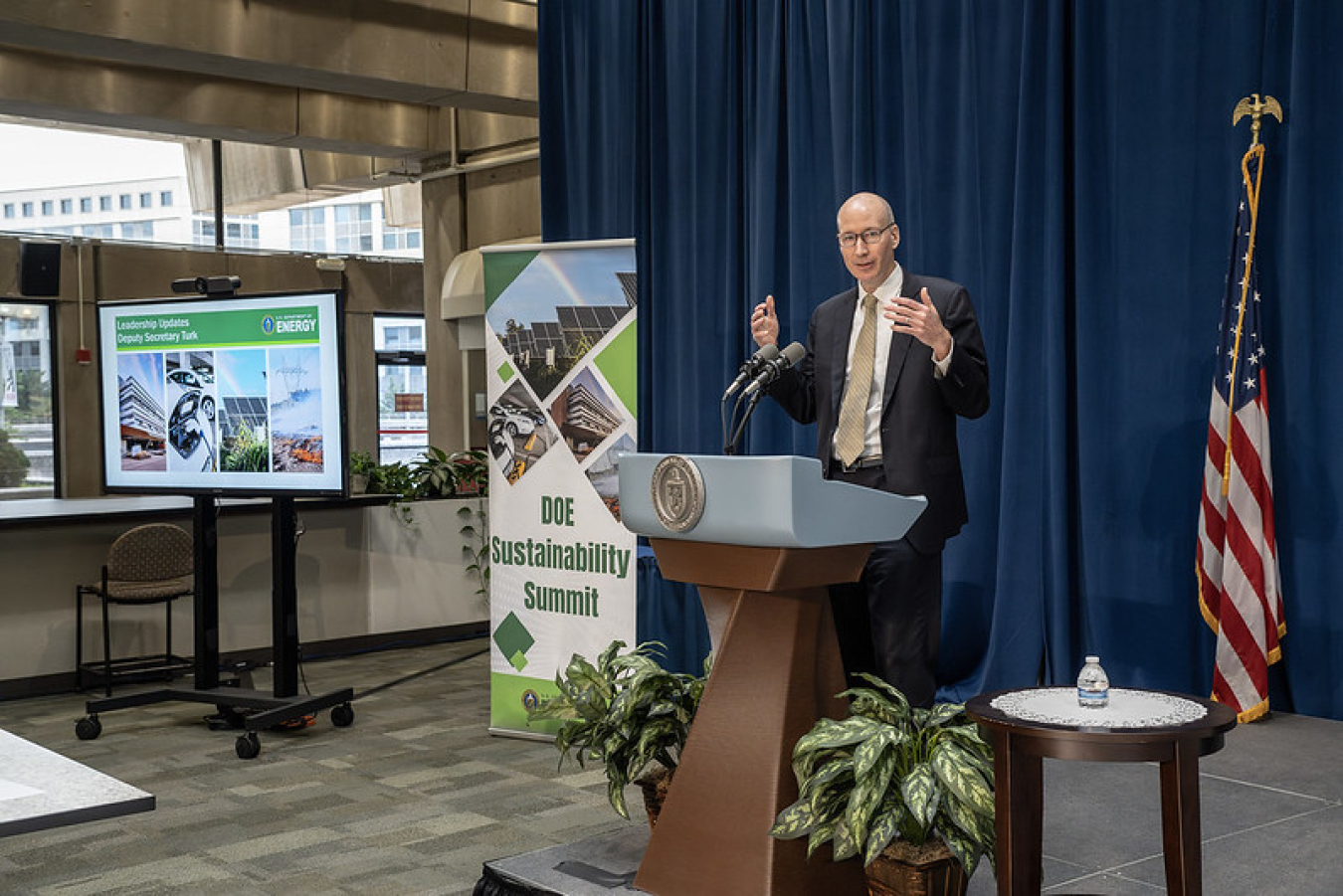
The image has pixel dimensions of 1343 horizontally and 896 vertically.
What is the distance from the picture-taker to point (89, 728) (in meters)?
5.95

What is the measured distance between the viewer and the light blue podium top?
2.93m

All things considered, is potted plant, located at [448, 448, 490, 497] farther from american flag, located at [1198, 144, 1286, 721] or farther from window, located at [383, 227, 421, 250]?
window, located at [383, 227, 421, 250]

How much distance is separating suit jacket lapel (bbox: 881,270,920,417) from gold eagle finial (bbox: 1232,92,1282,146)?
1701 mm

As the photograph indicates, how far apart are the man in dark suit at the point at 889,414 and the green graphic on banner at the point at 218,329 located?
2.58m

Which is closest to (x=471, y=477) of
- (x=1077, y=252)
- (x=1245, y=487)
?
(x=1077, y=252)

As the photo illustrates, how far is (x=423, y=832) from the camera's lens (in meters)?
4.49

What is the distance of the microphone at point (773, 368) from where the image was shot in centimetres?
316

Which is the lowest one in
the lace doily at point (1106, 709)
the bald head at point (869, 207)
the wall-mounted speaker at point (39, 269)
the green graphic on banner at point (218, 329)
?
the lace doily at point (1106, 709)

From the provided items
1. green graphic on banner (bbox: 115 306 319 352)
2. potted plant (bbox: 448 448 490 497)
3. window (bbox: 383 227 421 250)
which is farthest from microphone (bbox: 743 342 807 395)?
window (bbox: 383 227 421 250)

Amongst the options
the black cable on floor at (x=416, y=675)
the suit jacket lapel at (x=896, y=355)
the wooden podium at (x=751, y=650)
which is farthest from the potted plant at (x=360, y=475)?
the wooden podium at (x=751, y=650)

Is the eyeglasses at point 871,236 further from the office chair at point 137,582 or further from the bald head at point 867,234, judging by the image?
the office chair at point 137,582

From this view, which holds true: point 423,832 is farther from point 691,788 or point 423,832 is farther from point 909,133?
point 909,133

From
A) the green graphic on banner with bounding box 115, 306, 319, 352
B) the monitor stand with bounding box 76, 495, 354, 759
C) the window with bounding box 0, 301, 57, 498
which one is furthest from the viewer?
→ the window with bounding box 0, 301, 57, 498

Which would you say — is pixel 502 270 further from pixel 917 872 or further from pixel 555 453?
pixel 917 872
